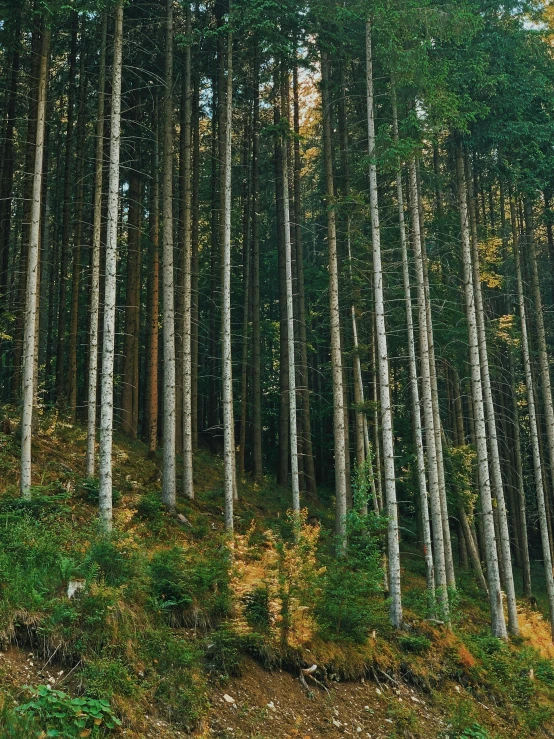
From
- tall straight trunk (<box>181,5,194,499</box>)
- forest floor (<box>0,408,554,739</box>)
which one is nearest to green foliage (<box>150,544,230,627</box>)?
forest floor (<box>0,408,554,739</box>)

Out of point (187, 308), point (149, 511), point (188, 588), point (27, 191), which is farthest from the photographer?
point (187, 308)

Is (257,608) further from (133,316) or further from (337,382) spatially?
(133,316)

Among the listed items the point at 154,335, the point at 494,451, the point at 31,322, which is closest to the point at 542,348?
A: the point at 494,451

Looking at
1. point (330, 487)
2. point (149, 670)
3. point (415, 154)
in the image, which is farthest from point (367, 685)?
point (330, 487)

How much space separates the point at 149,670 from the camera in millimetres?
7895

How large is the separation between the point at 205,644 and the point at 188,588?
3.22 feet

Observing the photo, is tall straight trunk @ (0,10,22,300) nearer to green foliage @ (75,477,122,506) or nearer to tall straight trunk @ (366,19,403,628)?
green foliage @ (75,477,122,506)

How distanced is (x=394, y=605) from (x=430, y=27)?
12.4 m

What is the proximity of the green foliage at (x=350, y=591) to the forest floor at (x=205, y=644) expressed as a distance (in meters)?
0.17

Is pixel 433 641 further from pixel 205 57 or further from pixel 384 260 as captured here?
pixel 205 57

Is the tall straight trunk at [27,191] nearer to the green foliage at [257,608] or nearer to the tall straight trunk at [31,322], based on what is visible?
the tall straight trunk at [31,322]

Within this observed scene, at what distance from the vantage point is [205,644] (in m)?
9.02

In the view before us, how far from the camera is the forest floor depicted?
743cm

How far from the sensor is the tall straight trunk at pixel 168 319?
14.8 metres
